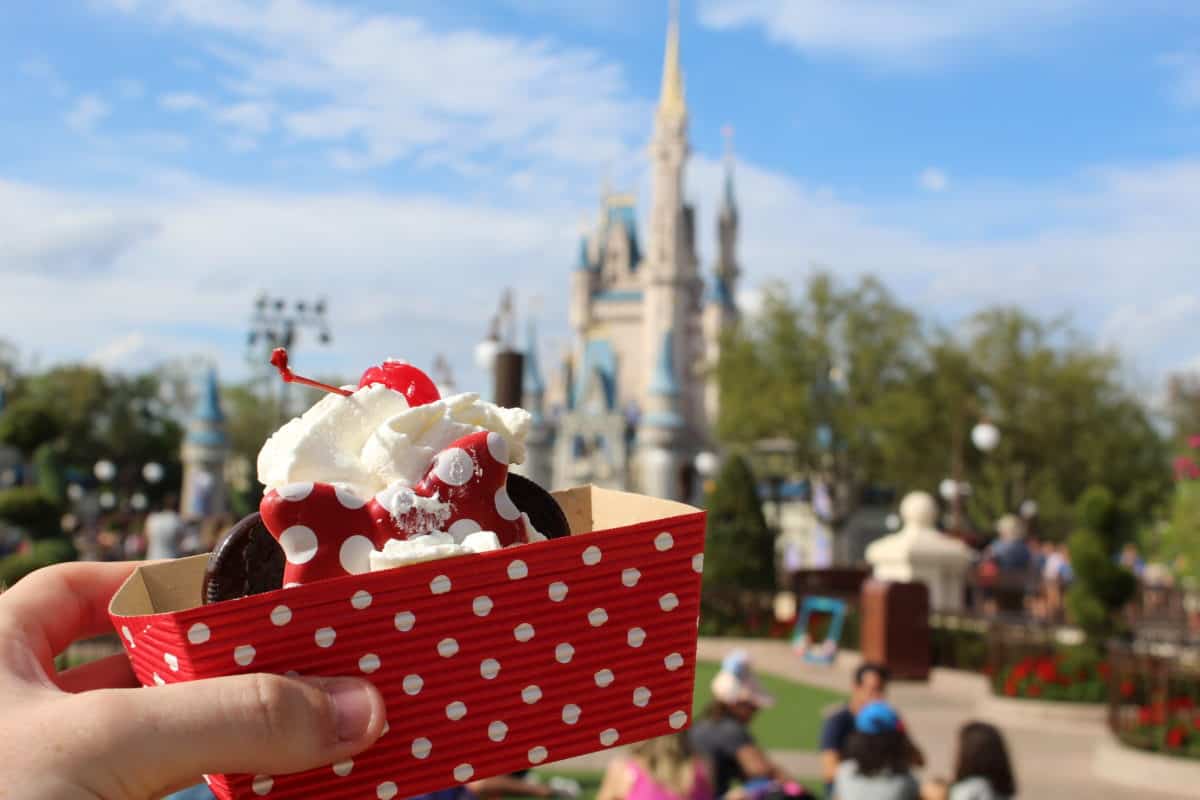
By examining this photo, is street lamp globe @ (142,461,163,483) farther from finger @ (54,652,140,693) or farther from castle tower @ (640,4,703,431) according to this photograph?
finger @ (54,652,140,693)

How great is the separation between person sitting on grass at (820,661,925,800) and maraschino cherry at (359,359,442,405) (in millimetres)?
5665

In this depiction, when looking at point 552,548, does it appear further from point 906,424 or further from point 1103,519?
point 906,424

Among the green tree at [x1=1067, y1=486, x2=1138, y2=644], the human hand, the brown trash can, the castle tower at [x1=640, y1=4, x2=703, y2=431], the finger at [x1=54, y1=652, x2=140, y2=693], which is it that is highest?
the castle tower at [x1=640, y1=4, x2=703, y2=431]

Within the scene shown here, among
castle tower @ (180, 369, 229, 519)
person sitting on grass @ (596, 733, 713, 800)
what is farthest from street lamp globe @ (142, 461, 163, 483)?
person sitting on grass @ (596, 733, 713, 800)

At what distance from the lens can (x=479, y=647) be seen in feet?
5.16

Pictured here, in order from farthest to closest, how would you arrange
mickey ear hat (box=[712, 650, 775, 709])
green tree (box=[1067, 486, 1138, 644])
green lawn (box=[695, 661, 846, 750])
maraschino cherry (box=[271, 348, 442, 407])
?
green tree (box=[1067, 486, 1138, 644]) < green lawn (box=[695, 661, 846, 750]) < mickey ear hat (box=[712, 650, 775, 709]) < maraschino cherry (box=[271, 348, 442, 407])

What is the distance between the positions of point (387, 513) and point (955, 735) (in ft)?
39.6

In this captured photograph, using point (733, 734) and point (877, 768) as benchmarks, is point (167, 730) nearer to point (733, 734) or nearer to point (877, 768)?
point (877, 768)

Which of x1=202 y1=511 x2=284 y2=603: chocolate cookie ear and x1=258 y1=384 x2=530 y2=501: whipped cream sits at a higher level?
x1=258 y1=384 x2=530 y2=501: whipped cream

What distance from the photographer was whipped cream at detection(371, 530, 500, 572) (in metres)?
1.53

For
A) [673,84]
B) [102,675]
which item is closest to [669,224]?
[673,84]

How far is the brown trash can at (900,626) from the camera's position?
17.0 meters

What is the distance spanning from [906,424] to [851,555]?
18.2 metres

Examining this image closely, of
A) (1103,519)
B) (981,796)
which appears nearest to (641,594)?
(981,796)
